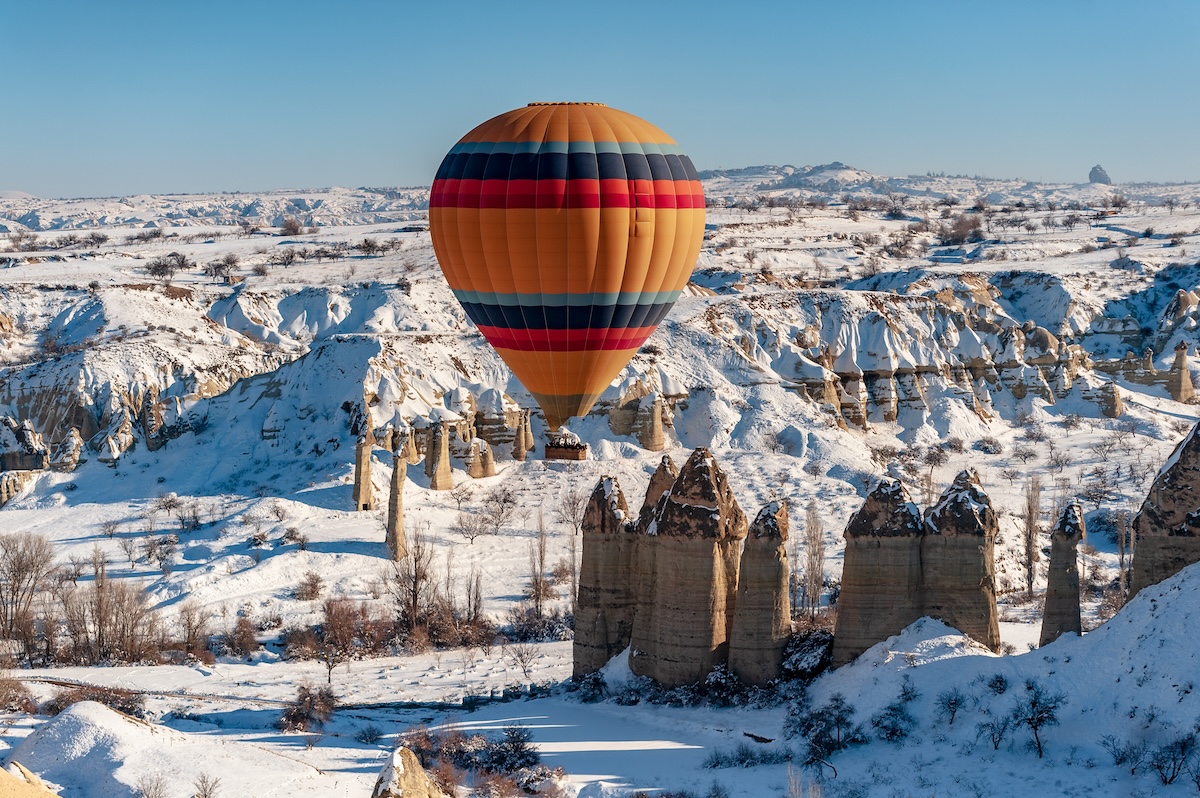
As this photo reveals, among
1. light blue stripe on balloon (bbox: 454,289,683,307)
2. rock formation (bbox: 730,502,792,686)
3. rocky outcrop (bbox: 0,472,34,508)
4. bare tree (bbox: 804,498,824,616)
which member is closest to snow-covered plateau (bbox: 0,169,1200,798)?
rocky outcrop (bbox: 0,472,34,508)

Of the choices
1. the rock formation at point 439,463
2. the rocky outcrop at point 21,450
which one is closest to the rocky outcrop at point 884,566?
the rock formation at point 439,463

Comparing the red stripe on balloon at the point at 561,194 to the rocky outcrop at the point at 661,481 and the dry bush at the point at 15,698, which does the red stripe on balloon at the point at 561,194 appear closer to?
the rocky outcrop at the point at 661,481

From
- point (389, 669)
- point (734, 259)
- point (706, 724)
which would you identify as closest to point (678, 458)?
point (389, 669)

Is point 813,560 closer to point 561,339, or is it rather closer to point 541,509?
point 541,509

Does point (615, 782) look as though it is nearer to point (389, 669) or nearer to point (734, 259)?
point (389, 669)

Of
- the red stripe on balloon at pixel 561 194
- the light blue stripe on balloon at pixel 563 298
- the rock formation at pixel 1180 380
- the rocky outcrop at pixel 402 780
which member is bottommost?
the rocky outcrop at pixel 402 780

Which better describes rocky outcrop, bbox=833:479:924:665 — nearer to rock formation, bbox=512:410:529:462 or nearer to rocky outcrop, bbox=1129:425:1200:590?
rocky outcrop, bbox=1129:425:1200:590

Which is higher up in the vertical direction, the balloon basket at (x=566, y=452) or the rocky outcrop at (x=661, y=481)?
the balloon basket at (x=566, y=452)
